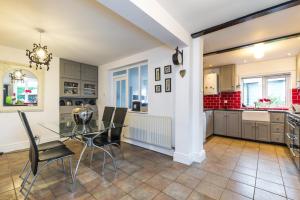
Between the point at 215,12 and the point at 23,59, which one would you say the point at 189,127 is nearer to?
the point at 215,12

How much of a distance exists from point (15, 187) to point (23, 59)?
2829 millimetres

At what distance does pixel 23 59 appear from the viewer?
131 inches

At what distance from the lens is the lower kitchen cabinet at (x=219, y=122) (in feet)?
13.8

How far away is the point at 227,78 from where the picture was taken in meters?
4.36

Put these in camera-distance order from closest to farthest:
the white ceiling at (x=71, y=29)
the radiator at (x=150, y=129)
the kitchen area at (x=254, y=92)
A: the white ceiling at (x=71, y=29), the radiator at (x=150, y=129), the kitchen area at (x=254, y=92)

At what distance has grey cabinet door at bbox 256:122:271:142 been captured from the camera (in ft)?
11.6

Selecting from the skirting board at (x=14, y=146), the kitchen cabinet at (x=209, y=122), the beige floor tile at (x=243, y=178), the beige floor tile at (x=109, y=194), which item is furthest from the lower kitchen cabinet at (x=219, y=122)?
the skirting board at (x=14, y=146)

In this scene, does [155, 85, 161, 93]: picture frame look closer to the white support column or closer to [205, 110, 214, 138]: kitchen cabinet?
the white support column

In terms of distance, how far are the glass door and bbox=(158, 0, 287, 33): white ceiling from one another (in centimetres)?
244

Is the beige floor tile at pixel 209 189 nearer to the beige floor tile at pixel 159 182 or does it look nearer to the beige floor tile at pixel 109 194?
the beige floor tile at pixel 159 182

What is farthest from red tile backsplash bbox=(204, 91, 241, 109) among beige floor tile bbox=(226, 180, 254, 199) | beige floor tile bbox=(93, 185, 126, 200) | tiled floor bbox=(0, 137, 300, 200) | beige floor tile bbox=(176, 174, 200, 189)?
beige floor tile bbox=(93, 185, 126, 200)

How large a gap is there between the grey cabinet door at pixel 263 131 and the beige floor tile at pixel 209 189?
Answer: 105 inches

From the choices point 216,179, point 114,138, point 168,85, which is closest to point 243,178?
point 216,179

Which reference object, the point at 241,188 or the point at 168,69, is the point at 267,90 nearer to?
the point at 168,69
